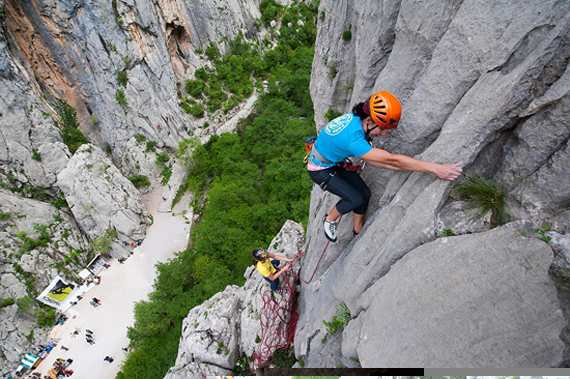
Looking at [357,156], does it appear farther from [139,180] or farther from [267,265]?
[139,180]

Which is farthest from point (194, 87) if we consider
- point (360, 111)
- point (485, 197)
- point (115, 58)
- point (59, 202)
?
point (485, 197)

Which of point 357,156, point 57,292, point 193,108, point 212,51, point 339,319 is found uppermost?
point 357,156

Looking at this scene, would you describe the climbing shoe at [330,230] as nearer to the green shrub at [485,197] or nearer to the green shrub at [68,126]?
the green shrub at [485,197]

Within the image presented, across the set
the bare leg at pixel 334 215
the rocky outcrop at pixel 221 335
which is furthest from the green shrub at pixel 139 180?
the bare leg at pixel 334 215

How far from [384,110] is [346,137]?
691 millimetres

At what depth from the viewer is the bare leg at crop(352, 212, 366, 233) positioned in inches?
224

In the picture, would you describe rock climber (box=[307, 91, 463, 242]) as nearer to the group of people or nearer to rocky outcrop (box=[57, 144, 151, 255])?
the group of people

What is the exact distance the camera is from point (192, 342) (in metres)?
10.7

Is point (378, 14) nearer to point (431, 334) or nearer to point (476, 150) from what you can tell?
point (476, 150)

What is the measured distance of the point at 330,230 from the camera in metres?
6.26

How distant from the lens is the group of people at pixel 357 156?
4.03 meters

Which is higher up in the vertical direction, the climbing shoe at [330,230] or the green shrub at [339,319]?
the climbing shoe at [330,230]

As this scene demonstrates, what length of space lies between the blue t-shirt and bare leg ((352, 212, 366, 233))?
60.2 inches

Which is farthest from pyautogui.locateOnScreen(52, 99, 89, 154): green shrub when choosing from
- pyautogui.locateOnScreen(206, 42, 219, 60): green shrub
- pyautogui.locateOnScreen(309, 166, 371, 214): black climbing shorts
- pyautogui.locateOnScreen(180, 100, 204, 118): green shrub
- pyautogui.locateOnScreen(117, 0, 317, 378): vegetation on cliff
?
pyautogui.locateOnScreen(309, 166, 371, 214): black climbing shorts
